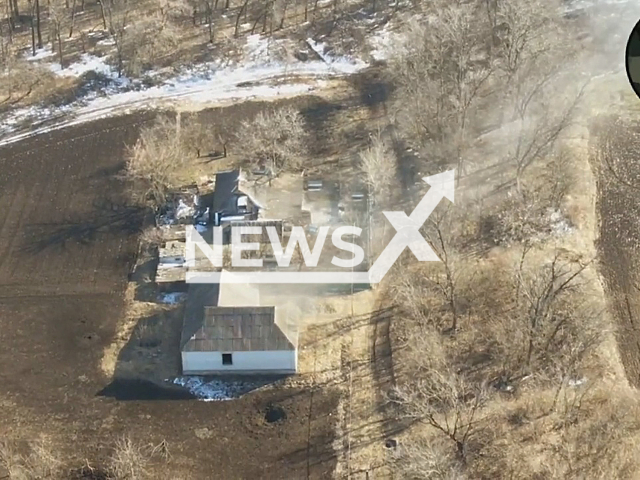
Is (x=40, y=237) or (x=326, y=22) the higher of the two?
(x=326, y=22)

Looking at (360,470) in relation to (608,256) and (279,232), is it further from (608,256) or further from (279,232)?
(608,256)

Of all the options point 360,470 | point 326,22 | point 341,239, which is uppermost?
point 326,22

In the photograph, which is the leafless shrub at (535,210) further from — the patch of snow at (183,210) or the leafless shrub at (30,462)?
the leafless shrub at (30,462)

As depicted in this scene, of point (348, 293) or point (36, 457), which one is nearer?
point (36, 457)

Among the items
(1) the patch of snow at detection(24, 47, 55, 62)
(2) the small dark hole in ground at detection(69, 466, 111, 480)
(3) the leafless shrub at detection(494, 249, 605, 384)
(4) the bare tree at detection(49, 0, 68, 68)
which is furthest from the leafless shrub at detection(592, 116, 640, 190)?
(1) the patch of snow at detection(24, 47, 55, 62)

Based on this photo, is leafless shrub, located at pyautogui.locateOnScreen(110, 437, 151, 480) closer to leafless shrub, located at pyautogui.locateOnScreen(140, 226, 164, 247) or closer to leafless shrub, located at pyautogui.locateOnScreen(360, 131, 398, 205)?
leafless shrub, located at pyautogui.locateOnScreen(140, 226, 164, 247)

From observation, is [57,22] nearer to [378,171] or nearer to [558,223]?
[378,171]

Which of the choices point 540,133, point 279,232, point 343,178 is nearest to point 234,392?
point 279,232
